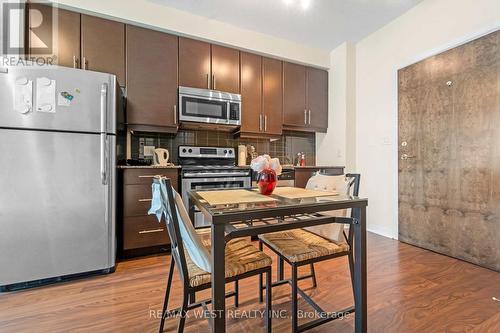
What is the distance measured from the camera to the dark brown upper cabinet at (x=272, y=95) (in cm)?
328

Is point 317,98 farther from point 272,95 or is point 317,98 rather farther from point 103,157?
point 103,157

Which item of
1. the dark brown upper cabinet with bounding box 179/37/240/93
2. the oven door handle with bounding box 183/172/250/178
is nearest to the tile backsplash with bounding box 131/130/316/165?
the oven door handle with bounding box 183/172/250/178

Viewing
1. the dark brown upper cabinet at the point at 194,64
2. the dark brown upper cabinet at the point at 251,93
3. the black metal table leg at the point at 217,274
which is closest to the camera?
the black metal table leg at the point at 217,274

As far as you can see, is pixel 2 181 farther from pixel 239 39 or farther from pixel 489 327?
pixel 489 327

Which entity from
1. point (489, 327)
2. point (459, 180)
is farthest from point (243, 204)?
point (459, 180)

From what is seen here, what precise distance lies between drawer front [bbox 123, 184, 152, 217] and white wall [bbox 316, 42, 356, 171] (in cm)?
261

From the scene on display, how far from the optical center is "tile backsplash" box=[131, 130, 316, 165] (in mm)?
2961

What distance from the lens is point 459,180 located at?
2322 millimetres

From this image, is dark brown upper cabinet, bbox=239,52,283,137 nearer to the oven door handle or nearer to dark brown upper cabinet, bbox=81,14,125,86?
the oven door handle

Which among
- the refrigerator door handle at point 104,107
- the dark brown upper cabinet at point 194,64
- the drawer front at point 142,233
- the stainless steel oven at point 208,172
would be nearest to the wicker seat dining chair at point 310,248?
the stainless steel oven at point 208,172

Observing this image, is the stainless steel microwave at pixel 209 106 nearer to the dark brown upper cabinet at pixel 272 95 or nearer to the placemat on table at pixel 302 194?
the dark brown upper cabinet at pixel 272 95

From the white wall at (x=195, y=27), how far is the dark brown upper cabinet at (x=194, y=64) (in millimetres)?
96

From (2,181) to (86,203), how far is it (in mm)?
542

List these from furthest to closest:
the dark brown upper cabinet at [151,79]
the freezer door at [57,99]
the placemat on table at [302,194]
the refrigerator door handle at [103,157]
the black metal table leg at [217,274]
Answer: the dark brown upper cabinet at [151,79] < the refrigerator door handle at [103,157] < the freezer door at [57,99] < the placemat on table at [302,194] < the black metal table leg at [217,274]
